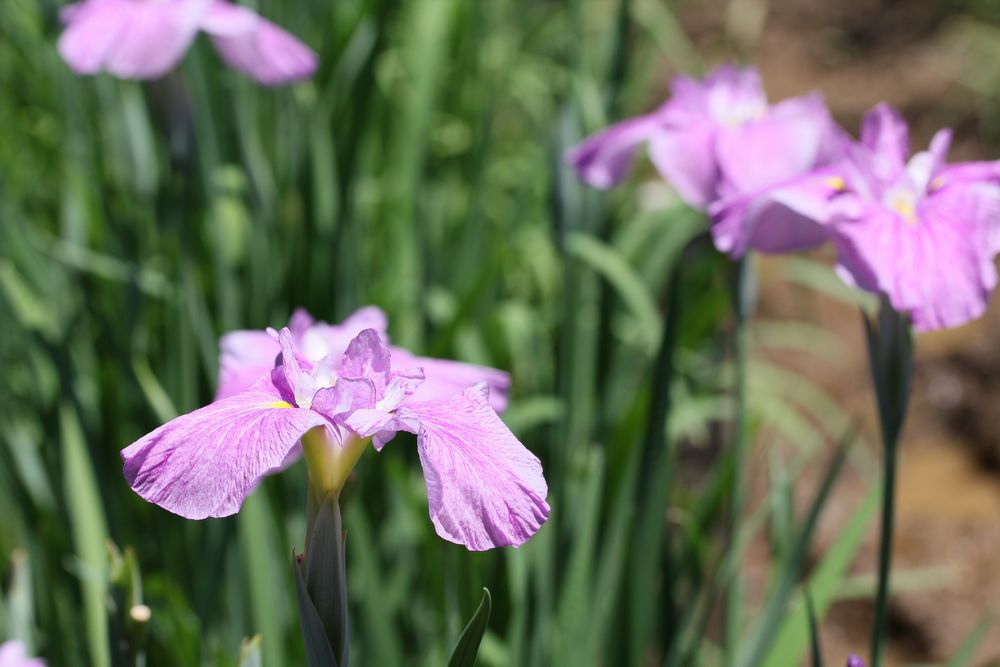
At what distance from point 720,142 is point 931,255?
0.98ft

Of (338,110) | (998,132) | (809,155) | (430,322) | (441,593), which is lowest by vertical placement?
(441,593)

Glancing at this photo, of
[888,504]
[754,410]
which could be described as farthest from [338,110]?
[888,504]

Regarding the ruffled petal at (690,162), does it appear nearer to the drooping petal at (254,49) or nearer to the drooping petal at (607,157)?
the drooping petal at (607,157)

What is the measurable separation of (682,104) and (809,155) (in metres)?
0.16

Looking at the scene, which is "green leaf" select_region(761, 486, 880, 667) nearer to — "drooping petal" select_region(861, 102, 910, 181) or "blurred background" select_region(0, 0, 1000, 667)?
"blurred background" select_region(0, 0, 1000, 667)

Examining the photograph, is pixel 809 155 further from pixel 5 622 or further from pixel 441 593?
pixel 5 622

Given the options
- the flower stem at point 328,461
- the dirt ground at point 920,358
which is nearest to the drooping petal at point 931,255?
the flower stem at point 328,461

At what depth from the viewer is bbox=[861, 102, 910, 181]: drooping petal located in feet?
2.75

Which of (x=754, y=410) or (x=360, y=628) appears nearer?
(x=360, y=628)

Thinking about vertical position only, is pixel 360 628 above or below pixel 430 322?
below

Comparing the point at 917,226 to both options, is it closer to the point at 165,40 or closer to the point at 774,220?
the point at 774,220

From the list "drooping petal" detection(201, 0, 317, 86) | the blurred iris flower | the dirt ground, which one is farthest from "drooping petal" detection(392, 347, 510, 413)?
the dirt ground

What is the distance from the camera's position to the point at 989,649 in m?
1.56

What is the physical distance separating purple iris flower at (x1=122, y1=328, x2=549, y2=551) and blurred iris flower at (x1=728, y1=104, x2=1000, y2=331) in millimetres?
311
